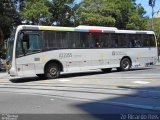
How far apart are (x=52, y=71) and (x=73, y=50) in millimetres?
1798

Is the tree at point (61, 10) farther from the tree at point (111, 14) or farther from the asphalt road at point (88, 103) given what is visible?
the asphalt road at point (88, 103)

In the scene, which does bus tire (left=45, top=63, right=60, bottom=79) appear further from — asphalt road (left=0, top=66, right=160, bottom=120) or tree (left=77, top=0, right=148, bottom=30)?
tree (left=77, top=0, right=148, bottom=30)

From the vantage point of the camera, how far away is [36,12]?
38.4 meters

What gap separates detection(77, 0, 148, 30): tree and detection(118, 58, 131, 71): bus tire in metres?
17.5

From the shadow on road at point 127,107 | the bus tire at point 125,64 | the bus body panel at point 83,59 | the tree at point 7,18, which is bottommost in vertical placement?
the shadow on road at point 127,107

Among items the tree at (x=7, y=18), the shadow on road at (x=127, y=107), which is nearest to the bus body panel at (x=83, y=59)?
the shadow on road at (x=127, y=107)

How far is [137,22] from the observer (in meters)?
50.4

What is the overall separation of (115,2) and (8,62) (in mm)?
29140

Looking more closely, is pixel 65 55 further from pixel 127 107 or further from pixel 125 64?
pixel 127 107

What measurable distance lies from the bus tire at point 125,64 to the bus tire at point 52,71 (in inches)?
204

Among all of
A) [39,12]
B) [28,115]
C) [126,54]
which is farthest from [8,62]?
[39,12]

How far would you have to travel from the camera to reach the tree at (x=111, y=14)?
44.6 metres

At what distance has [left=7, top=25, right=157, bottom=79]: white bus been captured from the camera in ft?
69.2

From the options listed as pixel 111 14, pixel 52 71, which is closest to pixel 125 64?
pixel 52 71
